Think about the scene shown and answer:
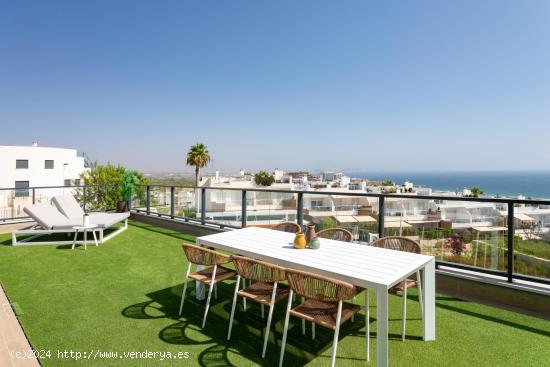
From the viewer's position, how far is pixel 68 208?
7.08m

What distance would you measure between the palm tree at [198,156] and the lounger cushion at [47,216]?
1040 inches

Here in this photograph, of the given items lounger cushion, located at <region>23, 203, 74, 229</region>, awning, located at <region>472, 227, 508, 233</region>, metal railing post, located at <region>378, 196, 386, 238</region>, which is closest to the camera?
awning, located at <region>472, 227, 508, 233</region>

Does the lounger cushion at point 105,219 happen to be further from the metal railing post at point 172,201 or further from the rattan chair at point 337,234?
the rattan chair at point 337,234

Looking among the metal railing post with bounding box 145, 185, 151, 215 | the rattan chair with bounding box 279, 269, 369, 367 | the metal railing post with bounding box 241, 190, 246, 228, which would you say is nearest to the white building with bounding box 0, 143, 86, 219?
the metal railing post with bounding box 145, 185, 151, 215

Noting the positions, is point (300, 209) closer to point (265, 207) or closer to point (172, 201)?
point (265, 207)

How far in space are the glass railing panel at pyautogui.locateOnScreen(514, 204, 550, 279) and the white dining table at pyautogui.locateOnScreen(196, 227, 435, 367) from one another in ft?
5.28

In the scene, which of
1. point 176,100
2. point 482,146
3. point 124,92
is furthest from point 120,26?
point 482,146

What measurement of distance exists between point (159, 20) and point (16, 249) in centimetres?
997

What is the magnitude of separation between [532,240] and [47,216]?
8540 mm

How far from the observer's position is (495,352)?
2.46 meters

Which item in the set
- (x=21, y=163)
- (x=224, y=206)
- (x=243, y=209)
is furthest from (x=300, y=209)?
(x=21, y=163)

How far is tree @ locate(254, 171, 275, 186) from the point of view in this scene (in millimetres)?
61875

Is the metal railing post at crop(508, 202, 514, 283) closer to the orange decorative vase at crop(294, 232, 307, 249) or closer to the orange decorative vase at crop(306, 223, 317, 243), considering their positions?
the orange decorative vase at crop(306, 223, 317, 243)

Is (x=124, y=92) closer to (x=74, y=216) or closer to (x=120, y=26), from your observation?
(x=120, y=26)
